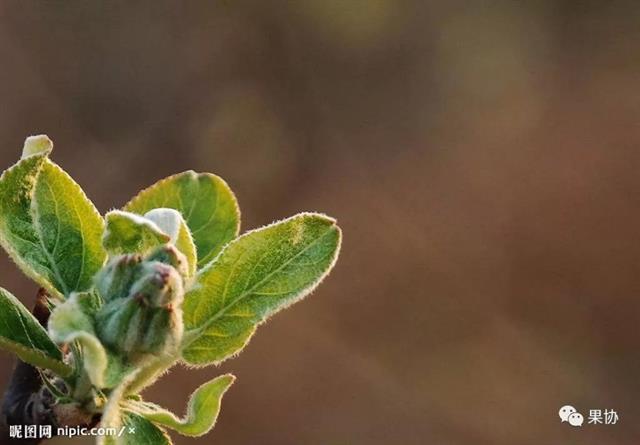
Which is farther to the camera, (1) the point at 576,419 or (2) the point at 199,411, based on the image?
(1) the point at 576,419

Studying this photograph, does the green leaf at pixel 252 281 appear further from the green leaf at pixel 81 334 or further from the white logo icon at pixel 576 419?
the white logo icon at pixel 576 419

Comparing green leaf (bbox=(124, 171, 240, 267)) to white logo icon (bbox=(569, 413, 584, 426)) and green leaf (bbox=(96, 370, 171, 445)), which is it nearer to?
green leaf (bbox=(96, 370, 171, 445))

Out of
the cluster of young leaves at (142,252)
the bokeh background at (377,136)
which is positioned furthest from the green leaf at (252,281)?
the bokeh background at (377,136)

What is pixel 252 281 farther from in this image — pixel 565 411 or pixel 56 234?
pixel 565 411

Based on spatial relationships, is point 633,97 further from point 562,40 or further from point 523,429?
point 523,429

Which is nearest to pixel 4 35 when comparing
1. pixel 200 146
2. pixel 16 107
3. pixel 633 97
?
pixel 16 107

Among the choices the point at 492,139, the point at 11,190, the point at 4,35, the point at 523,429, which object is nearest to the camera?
the point at 11,190

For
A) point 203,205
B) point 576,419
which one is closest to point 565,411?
point 576,419

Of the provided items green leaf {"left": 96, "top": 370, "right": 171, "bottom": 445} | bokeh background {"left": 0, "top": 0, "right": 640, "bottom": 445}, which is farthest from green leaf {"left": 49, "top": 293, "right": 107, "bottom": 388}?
bokeh background {"left": 0, "top": 0, "right": 640, "bottom": 445}

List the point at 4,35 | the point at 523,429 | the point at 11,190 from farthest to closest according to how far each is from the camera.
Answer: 1. the point at 4,35
2. the point at 523,429
3. the point at 11,190
